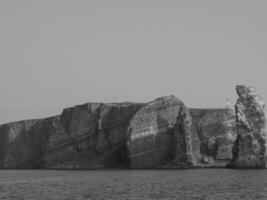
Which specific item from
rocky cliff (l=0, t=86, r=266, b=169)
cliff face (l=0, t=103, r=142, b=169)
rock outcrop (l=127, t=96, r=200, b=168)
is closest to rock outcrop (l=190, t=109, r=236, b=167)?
rocky cliff (l=0, t=86, r=266, b=169)

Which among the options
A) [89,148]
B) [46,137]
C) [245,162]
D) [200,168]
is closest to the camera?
[245,162]

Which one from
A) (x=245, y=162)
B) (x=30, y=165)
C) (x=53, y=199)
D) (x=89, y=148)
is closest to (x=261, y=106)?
(x=245, y=162)

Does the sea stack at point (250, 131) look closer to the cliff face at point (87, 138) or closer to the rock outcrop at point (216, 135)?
the rock outcrop at point (216, 135)

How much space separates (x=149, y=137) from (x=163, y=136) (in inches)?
139

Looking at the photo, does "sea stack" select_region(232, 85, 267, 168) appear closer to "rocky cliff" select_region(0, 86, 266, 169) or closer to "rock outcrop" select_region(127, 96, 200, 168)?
"rocky cliff" select_region(0, 86, 266, 169)

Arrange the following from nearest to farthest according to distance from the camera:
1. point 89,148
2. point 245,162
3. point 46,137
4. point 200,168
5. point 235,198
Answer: point 235,198
point 245,162
point 200,168
point 89,148
point 46,137

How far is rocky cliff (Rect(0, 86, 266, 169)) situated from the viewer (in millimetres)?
133875

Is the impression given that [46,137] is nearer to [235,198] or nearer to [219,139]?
[219,139]

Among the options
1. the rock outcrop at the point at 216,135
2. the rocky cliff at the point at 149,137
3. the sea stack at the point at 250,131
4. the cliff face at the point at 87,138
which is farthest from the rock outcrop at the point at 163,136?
the sea stack at the point at 250,131

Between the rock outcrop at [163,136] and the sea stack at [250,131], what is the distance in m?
15.1

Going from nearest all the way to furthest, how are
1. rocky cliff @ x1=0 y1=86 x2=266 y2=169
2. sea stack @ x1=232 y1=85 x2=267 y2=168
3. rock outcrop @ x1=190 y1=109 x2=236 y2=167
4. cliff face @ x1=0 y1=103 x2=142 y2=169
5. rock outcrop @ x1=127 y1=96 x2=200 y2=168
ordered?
sea stack @ x1=232 y1=85 x2=267 y2=168 → rocky cliff @ x1=0 y1=86 x2=266 y2=169 → rock outcrop @ x1=127 y1=96 x2=200 y2=168 → rock outcrop @ x1=190 y1=109 x2=236 y2=167 → cliff face @ x1=0 y1=103 x2=142 y2=169

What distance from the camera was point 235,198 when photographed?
68.1 metres

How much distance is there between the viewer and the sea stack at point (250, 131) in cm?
13138

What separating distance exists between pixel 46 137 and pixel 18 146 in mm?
12807
